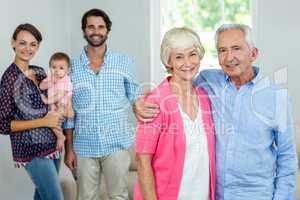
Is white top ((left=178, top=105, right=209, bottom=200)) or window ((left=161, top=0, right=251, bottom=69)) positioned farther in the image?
window ((left=161, top=0, right=251, bottom=69))

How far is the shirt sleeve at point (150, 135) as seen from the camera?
1.58m

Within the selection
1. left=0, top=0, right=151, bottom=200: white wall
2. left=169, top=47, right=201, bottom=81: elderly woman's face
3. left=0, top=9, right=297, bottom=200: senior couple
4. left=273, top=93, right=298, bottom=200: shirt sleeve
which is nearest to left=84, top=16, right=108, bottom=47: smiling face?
left=0, top=0, right=151, bottom=200: white wall

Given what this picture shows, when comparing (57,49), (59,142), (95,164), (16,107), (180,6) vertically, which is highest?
(180,6)

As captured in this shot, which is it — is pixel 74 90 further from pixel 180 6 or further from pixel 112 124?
pixel 180 6

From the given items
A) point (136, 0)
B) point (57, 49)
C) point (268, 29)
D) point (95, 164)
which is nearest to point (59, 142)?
point (95, 164)

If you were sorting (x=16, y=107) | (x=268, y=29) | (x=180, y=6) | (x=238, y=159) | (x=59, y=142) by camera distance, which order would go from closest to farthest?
(x=238, y=159) < (x=16, y=107) < (x=59, y=142) < (x=268, y=29) < (x=180, y=6)

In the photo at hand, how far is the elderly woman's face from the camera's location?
1.62 m

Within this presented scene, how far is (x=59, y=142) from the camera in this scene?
8.11 feet

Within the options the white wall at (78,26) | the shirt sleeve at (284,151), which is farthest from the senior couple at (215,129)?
the white wall at (78,26)

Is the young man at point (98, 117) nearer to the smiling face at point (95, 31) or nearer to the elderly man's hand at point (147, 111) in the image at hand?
the smiling face at point (95, 31)

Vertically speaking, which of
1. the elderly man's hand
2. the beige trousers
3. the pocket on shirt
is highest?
the elderly man's hand

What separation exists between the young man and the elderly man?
950mm

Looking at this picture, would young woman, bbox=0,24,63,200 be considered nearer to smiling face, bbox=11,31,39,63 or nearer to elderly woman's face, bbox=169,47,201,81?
smiling face, bbox=11,31,39,63

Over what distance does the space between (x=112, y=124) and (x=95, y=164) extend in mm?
255
